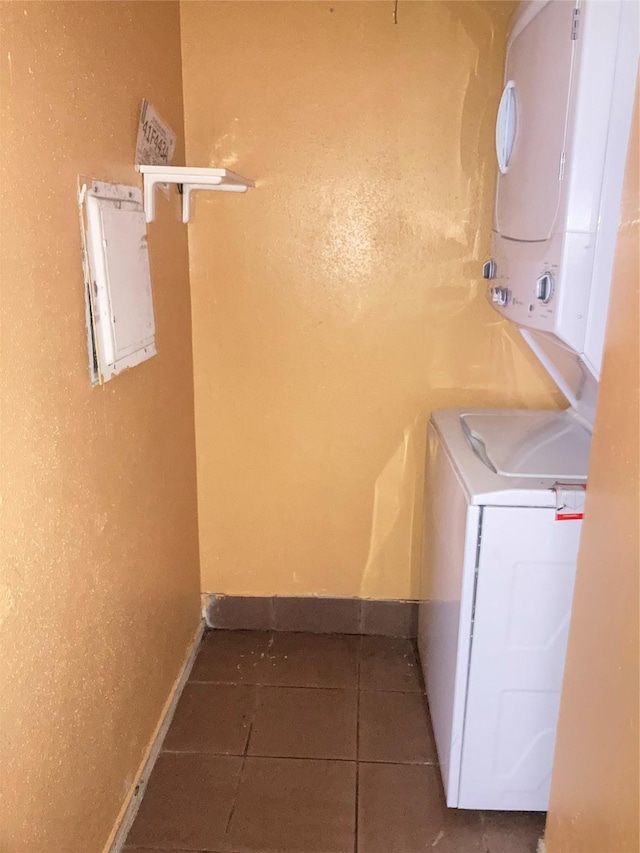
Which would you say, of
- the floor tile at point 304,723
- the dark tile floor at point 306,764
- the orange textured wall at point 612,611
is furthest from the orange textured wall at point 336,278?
the orange textured wall at point 612,611

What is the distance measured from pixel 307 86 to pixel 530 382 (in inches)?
46.8

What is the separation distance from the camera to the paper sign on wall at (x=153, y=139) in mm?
1700

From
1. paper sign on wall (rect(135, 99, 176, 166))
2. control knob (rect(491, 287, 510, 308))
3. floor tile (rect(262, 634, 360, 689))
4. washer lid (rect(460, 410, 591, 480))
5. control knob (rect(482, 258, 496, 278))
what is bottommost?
floor tile (rect(262, 634, 360, 689))

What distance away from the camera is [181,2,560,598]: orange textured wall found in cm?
208

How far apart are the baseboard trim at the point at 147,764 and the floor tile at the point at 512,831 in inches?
35.2

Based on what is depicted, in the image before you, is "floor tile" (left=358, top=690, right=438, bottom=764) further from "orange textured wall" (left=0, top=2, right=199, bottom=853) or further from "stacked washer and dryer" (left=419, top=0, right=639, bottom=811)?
"orange textured wall" (left=0, top=2, right=199, bottom=853)

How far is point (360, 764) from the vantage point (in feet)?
6.40

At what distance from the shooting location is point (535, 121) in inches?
58.7

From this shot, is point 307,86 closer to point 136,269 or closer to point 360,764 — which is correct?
point 136,269

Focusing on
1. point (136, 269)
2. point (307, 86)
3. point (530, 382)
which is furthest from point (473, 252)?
point (136, 269)

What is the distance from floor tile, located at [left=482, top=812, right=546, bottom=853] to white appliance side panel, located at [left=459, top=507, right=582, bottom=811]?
0.06 m

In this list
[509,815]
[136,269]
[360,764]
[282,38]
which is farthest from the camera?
[282,38]

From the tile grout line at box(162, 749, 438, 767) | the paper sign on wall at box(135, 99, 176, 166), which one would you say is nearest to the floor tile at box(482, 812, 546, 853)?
the tile grout line at box(162, 749, 438, 767)

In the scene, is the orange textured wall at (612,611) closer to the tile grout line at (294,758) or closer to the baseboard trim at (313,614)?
the tile grout line at (294,758)
